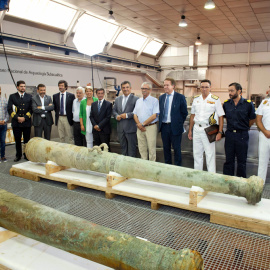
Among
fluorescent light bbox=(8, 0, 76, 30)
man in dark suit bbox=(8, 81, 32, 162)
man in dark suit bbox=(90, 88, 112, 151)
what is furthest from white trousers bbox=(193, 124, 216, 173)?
fluorescent light bbox=(8, 0, 76, 30)

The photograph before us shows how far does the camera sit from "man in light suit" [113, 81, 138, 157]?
456 cm

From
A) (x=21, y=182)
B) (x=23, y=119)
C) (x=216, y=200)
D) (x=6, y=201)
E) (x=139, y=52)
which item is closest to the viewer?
(x=6, y=201)

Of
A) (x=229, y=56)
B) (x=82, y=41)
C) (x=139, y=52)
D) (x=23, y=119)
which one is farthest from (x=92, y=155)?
(x=229, y=56)

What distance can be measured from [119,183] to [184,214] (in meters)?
0.95

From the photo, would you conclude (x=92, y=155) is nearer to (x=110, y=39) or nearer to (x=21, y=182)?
(x=21, y=182)

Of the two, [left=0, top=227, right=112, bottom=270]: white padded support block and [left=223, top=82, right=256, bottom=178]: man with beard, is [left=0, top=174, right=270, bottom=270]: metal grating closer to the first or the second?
[left=223, top=82, right=256, bottom=178]: man with beard

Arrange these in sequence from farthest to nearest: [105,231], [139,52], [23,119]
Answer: [139,52], [23,119], [105,231]

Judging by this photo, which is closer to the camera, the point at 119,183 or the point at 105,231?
the point at 105,231

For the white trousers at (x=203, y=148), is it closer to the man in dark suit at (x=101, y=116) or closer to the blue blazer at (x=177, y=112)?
the blue blazer at (x=177, y=112)

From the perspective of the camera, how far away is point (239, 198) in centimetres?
297

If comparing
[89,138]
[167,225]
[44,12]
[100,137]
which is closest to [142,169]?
[167,225]

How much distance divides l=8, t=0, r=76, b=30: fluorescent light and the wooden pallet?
6.36 m

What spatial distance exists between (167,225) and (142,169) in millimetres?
755

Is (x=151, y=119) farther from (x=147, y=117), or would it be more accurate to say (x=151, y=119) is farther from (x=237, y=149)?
(x=237, y=149)
